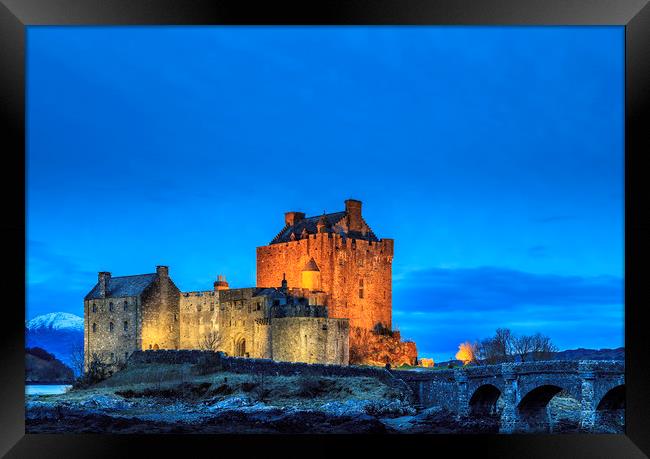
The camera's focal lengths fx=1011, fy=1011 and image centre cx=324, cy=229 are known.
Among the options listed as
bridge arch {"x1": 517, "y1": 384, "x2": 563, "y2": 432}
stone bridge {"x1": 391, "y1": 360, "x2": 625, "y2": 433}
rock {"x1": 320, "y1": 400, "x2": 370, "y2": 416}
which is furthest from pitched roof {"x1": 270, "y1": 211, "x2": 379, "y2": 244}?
bridge arch {"x1": 517, "y1": 384, "x2": 563, "y2": 432}

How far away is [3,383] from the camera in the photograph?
1934cm

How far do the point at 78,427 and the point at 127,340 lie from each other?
702 centimetres

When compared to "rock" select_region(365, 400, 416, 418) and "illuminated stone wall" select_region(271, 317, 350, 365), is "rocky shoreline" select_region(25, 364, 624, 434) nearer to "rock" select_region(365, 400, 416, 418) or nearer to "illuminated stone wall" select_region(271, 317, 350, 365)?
"rock" select_region(365, 400, 416, 418)

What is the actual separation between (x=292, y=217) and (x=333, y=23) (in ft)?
108

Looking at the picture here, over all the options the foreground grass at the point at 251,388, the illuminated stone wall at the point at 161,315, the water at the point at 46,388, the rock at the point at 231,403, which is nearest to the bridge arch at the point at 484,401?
the foreground grass at the point at 251,388

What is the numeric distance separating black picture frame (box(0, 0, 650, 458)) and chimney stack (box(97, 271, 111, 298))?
2539 centimetres

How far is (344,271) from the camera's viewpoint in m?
49.9

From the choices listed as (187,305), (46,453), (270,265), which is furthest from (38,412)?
(46,453)

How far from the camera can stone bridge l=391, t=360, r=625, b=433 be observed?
32312 mm

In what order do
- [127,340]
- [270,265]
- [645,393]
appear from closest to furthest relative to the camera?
[645,393] < [127,340] < [270,265]

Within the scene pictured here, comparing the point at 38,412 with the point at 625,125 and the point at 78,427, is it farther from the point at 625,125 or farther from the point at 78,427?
the point at 625,125

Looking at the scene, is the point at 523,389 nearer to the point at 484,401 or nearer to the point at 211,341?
the point at 484,401

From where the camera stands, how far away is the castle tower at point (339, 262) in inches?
1939

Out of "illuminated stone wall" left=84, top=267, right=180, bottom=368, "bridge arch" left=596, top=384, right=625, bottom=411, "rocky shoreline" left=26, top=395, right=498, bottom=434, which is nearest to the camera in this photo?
"bridge arch" left=596, top=384, right=625, bottom=411
